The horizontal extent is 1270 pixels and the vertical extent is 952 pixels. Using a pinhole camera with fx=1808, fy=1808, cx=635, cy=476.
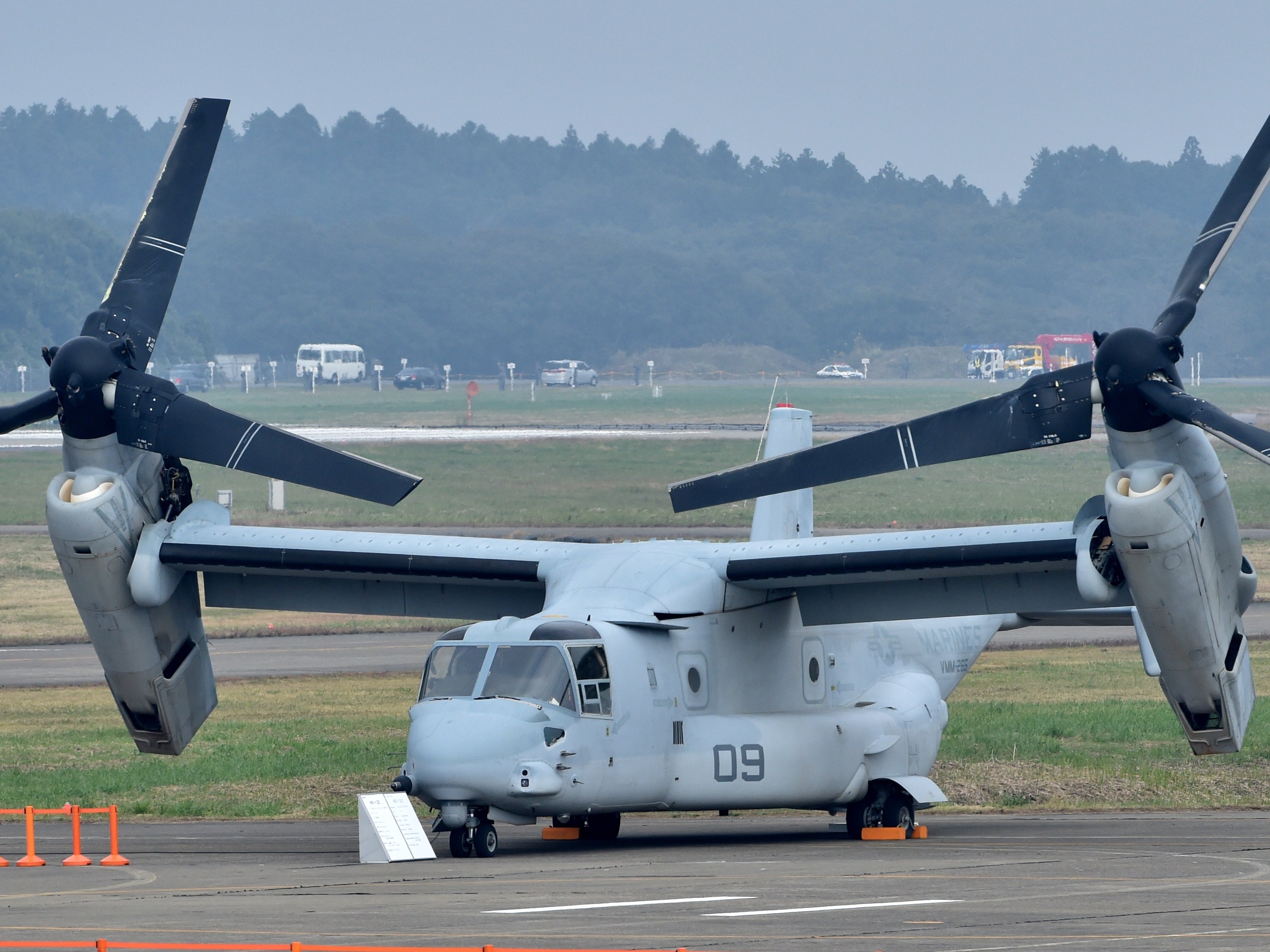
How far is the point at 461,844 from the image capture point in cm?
1798

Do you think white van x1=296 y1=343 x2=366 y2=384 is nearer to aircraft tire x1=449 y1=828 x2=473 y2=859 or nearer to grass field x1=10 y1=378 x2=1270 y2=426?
grass field x1=10 y1=378 x2=1270 y2=426

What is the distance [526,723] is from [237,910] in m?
4.34

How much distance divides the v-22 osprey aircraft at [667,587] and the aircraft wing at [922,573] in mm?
34

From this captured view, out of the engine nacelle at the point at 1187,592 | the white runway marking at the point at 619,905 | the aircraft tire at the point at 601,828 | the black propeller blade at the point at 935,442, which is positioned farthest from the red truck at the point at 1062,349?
the white runway marking at the point at 619,905

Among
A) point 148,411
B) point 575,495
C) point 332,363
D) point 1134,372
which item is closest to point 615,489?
point 575,495

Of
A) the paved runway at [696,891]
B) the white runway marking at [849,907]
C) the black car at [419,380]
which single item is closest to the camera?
the paved runway at [696,891]

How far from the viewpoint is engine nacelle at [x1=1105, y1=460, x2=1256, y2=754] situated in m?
17.2

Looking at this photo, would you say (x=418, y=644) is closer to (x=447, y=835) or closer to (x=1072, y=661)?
(x=1072, y=661)

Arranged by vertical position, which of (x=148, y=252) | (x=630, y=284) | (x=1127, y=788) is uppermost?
(x=630, y=284)

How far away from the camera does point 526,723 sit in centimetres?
1767

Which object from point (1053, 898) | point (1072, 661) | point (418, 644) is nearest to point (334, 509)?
point (418, 644)

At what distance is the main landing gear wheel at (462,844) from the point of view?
17.9 meters

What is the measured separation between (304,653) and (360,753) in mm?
13305

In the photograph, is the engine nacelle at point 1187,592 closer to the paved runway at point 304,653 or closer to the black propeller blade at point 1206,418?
the black propeller blade at point 1206,418
